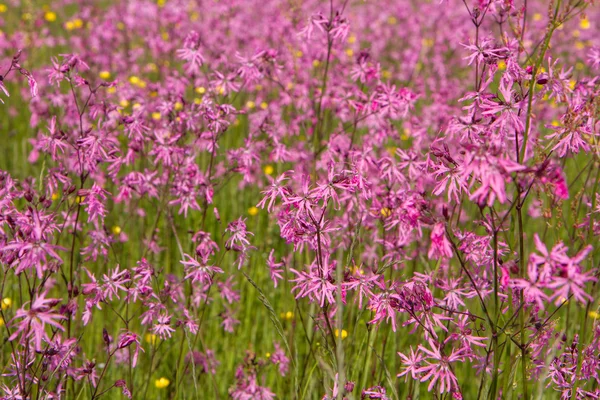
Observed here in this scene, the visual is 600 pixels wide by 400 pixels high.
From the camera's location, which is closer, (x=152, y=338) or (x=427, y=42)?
(x=152, y=338)

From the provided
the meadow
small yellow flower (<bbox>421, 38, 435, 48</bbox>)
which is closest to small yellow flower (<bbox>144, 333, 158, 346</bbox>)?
the meadow

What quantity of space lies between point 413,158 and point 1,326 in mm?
2417

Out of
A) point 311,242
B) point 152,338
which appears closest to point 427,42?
point 152,338

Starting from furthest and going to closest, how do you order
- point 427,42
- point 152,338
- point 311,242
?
1. point 427,42
2. point 152,338
3. point 311,242

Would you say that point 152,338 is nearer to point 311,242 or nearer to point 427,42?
point 311,242

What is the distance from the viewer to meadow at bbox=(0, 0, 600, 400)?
1.99 meters

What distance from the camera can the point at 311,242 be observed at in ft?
7.43

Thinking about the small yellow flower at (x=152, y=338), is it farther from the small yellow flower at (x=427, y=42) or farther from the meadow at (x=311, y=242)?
the small yellow flower at (x=427, y=42)

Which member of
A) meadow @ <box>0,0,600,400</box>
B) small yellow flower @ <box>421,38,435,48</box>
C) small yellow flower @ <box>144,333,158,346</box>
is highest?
small yellow flower @ <box>421,38,435,48</box>

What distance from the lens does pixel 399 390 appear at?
298 cm

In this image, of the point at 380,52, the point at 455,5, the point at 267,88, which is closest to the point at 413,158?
the point at 267,88

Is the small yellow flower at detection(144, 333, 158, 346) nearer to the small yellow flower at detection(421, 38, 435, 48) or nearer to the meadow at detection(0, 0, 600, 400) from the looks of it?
the meadow at detection(0, 0, 600, 400)

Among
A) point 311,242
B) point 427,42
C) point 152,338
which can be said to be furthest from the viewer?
point 427,42

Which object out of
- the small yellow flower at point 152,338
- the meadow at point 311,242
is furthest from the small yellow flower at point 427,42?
the small yellow flower at point 152,338
